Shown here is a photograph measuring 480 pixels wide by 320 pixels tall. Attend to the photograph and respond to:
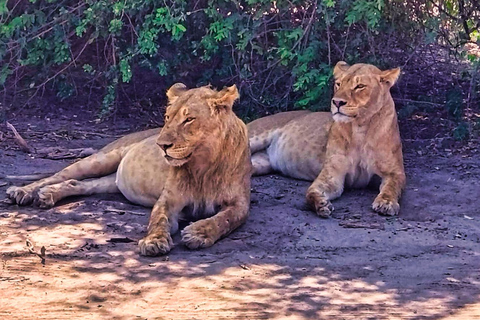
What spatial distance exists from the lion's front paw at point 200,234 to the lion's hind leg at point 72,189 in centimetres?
120

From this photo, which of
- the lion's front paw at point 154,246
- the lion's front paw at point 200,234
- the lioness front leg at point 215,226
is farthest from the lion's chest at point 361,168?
the lion's front paw at point 154,246

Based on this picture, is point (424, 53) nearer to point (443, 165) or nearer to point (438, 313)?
point (443, 165)

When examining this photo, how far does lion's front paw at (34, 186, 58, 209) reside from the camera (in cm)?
538

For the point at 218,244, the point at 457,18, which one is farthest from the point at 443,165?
the point at 218,244

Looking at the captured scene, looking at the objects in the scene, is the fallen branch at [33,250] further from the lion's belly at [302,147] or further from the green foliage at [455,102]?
the green foliage at [455,102]

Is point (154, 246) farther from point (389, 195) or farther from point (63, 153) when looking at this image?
point (63, 153)

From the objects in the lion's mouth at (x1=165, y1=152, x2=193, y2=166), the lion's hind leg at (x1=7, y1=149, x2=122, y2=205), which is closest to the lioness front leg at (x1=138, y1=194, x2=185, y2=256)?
the lion's mouth at (x1=165, y1=152, x2=193, y2=166)

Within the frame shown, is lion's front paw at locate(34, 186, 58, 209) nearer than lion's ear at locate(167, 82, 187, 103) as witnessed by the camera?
No

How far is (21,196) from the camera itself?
5422 mm

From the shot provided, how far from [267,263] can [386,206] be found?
132 cm

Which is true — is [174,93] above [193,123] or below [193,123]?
above

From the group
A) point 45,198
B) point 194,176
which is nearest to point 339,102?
point 194,176

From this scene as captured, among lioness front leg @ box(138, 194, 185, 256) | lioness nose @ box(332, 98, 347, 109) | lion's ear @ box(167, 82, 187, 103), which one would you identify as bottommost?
lioness front leg @ box(138, 194, 185, 256)

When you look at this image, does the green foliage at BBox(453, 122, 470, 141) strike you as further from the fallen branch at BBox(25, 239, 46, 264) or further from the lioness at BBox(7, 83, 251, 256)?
the fallen branch at BBox(25, 239, 46, 264)
